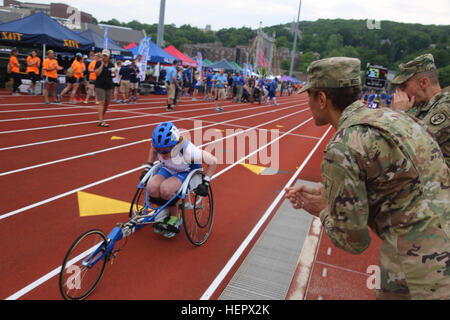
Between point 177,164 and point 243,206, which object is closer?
point 177,164

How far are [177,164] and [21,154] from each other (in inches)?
195

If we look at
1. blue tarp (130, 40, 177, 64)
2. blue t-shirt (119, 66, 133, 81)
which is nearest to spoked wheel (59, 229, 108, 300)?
blue t-shirt (119, 66, 133, 81)

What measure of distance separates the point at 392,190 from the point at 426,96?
2367mm

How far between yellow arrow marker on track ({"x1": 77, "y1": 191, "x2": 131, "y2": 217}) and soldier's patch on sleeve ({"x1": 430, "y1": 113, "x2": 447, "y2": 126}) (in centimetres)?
418

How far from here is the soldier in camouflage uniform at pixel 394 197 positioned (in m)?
1.66

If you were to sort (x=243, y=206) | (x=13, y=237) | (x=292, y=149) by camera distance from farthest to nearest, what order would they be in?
(x=292, y=149), (x=243, y=206), (x=13, y=237)

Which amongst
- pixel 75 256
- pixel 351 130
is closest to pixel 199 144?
pixel 75 256

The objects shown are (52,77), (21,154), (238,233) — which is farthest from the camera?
(52,77)

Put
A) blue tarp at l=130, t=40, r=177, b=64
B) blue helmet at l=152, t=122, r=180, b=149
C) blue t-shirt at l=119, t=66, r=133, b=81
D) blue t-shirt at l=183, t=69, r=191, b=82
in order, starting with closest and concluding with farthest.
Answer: blue helmet at l=152, t=122, r=180, b=149 → blue t-shirt at l=119, t=66, r=133, b=81 → blue tarp at l=130, t=40, r=177, b=64 → blue t-shirt at l=183, t=69, r=191, b=82

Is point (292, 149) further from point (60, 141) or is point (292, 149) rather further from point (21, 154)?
point (21, 154)

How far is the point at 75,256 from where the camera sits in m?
3.51

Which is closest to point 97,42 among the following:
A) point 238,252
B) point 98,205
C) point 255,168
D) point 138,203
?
point 255,168

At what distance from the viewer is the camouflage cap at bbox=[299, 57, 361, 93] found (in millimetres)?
1908

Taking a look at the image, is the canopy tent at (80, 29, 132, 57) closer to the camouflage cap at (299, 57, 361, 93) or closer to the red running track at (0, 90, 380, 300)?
the red running track at (0, 90, 380, 300)
